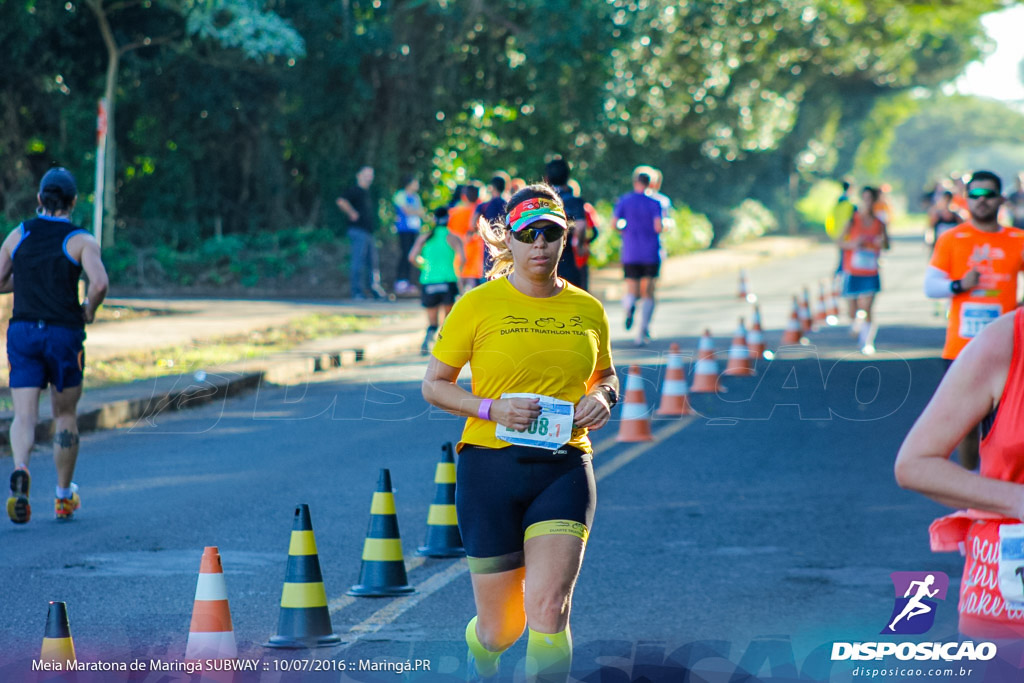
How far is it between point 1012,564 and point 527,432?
219 cm

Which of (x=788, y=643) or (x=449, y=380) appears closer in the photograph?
(x=449, y=380)

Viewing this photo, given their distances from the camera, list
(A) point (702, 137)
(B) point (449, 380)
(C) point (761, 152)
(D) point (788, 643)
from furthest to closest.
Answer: (C) point (761, 152) → (A) point (702, 137) → (D) point (788, 643) → (B) point (449, 380)

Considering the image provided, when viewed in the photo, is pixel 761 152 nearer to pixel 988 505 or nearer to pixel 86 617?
pixel 86 617

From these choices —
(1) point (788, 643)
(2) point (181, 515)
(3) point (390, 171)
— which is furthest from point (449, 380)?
(3) point (390, 171)

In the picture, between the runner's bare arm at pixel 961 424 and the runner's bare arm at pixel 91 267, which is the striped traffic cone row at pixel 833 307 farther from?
the runner's bare arm at pixel 961 424

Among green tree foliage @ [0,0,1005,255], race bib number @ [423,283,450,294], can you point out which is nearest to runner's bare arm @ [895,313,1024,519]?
race bib number @ [423,283,450,294]

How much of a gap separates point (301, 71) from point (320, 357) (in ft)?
38.4

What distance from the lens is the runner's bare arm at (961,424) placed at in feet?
10.0

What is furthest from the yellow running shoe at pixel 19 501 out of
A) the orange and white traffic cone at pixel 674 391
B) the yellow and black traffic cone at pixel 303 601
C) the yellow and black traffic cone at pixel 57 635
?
the orange and white traffic cone at pixel 674 391

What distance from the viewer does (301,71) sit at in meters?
27.8

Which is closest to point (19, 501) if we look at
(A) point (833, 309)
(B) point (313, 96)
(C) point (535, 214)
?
(C) point (535, 214)

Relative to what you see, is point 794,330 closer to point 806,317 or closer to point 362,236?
point 806,317

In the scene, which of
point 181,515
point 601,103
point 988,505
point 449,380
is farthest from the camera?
point 601,103

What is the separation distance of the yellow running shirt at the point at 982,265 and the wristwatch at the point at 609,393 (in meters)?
4.41
